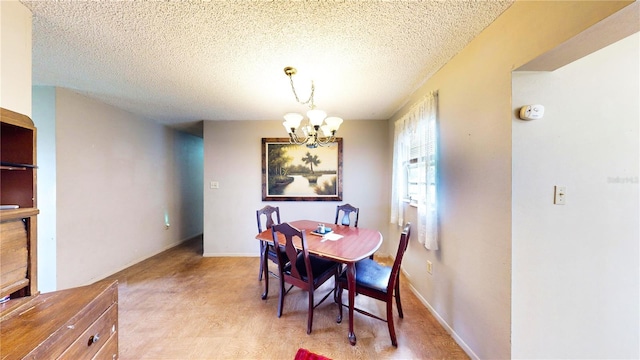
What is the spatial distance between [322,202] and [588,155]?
2.92m

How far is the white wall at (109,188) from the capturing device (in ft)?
7.95

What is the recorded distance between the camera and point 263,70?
1979mm

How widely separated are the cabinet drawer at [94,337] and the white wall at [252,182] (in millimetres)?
2415

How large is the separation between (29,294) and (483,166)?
2839mm

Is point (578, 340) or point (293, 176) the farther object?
point (293, 176)

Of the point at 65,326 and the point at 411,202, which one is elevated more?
the point at 411,202

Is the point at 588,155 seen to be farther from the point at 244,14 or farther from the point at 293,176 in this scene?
the point at 293,176

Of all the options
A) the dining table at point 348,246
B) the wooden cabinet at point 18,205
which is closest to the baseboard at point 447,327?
the dining table at point 348,246

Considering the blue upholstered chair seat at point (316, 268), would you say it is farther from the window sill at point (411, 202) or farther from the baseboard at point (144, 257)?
the baseboard at point (144, 257)

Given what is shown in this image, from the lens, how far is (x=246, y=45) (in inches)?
63.6

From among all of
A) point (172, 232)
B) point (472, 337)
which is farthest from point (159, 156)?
point (472, 337)

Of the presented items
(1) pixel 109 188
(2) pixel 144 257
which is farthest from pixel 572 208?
(2) pixel 144 257

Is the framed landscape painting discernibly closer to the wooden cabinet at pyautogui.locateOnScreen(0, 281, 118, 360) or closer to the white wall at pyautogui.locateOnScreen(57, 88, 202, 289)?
the white wall at pyautogui.locateOnScreen(57, 88, 202, 289)

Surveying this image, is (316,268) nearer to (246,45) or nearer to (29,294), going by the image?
(29,294)
